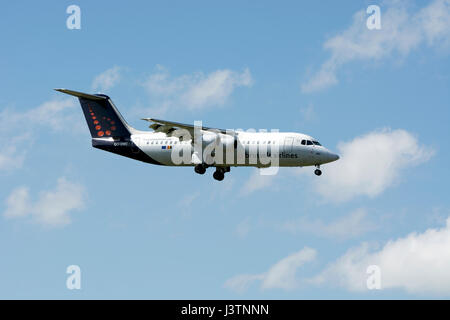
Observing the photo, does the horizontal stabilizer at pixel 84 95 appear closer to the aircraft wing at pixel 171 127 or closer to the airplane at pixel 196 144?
the airplane at pixel 196 144

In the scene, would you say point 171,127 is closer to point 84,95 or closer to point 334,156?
point 84,95

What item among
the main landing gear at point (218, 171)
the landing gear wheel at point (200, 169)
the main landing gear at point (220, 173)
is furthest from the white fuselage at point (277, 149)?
the main landing gear at point (220, 173)

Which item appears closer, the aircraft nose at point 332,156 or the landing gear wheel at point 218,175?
the aircraft nose at point 332,156

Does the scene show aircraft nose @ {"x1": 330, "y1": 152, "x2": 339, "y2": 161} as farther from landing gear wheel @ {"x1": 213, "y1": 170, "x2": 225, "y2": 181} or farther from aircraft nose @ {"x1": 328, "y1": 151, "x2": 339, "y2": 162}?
landing gear wheel @ {"x1": 213, "y1": 170, "x2": 225, "y2": 181}

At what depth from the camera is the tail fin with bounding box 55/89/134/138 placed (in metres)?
51.1

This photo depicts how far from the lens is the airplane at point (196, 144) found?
46688mm

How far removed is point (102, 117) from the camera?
169 feet

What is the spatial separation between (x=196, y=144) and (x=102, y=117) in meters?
7.84

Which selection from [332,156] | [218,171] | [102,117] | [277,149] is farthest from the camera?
[102,117]

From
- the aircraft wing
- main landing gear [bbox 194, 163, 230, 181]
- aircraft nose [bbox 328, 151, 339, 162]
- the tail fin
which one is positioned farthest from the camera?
the tail fin

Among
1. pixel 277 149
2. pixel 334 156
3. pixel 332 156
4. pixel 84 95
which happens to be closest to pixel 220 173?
pixel 277 149

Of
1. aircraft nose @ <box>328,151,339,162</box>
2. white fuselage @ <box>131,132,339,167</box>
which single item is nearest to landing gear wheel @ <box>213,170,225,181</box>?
white fuselage @ <box>131,132,339,167</box>

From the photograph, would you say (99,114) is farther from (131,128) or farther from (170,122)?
(170,122)
